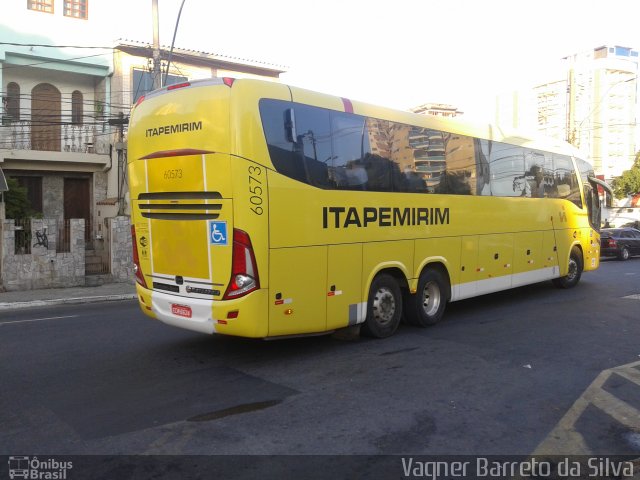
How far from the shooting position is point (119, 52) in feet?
67.5

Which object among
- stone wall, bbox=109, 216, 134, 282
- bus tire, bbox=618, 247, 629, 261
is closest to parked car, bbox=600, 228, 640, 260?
bus tire, bbox=618, 247, 629, 261

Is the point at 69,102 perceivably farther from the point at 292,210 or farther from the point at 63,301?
the point at 292,210

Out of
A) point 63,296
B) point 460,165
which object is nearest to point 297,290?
point 460,165

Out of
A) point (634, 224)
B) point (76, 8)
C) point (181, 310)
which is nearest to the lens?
point (181, 310)

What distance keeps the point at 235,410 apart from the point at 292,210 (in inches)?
96.0

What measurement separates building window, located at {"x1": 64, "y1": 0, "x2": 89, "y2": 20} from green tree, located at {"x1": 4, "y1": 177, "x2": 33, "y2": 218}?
22.8 feet

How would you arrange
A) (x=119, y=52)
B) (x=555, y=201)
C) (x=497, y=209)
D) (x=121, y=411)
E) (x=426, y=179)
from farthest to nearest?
(x=119, y=52) < (x=555, y=201) < (x=497, y=209) < (x=426, y=179) < (x=121, y=411)

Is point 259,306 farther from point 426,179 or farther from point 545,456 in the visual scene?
point 426,179

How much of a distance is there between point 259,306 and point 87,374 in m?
2.12

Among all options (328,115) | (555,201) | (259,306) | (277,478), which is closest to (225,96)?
(328,115)

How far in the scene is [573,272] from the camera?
13.5 meters

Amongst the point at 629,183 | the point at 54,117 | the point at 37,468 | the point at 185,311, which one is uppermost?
the point at 54,117

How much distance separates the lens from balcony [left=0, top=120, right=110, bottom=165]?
1917 centimetres

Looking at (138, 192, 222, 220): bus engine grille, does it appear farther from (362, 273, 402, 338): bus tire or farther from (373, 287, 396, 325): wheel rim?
(373, 287, 396, 325): wheel rim
